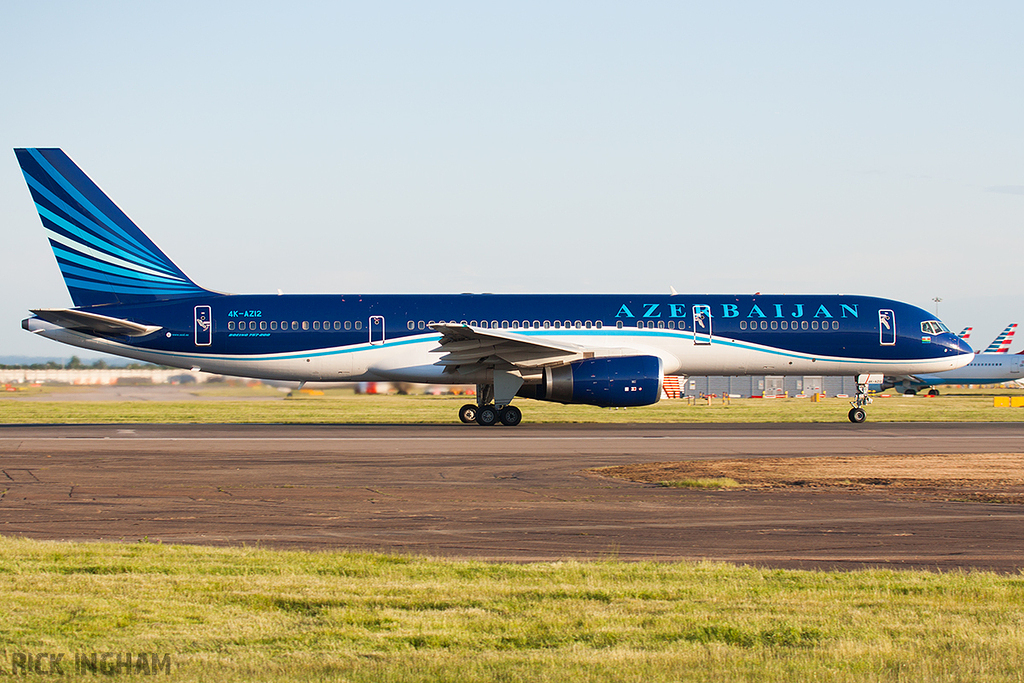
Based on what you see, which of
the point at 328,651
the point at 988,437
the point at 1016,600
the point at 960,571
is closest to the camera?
the point at 328,651

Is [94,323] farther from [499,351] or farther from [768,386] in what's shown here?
[768,386]

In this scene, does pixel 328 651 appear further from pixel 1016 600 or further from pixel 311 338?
pixel 311 338

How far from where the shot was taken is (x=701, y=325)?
30375 mm

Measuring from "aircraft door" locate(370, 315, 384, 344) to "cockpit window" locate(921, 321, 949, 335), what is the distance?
18.3 metres

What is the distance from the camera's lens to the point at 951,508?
1216cm

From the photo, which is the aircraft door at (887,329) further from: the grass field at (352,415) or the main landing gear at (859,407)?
the grass field at (352,415)

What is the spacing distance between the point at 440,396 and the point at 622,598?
169 feet

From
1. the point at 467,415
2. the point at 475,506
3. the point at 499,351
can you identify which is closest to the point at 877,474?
the point at 475,506

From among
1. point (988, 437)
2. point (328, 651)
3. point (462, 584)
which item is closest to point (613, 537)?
point (462, 584)

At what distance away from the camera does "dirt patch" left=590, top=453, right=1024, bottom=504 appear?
1395cm

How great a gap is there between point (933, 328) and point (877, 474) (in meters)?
18.4

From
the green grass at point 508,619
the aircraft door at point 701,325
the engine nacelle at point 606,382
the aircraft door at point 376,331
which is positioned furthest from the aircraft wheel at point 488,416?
the green grass at point 508,619

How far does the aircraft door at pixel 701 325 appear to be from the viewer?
3028 centimetres

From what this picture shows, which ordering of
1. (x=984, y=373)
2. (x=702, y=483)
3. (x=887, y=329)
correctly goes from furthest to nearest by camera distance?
(x=984, y=373) → (x=887, y=329) → (x=702, y=483)
